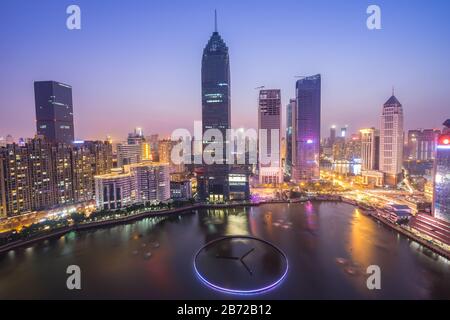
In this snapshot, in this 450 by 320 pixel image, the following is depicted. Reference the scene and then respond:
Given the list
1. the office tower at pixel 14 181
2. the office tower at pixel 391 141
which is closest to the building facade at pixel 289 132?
the office tower at pixel 391 141

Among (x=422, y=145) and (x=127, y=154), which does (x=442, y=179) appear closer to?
(x=127, y=154)

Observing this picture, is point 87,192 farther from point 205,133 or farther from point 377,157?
point 377,157

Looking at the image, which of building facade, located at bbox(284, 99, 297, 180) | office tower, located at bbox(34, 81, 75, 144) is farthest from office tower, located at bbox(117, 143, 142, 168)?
building facade, located at bbox(284, 99, 297, 180)

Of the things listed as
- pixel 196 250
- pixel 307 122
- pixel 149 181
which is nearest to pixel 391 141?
pixel 307 122

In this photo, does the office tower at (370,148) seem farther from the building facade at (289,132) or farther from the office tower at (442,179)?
the office tower at (442,179)

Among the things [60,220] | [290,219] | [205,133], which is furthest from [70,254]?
[205,133]
